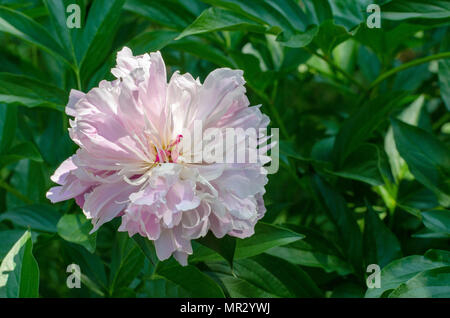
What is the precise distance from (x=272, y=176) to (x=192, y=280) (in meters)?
0.30

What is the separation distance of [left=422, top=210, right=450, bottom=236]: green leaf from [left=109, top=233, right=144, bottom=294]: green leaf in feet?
1.09

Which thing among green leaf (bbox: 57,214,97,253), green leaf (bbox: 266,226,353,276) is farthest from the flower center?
green leaf (bbox: 266,226,353,276)

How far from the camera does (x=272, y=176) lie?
0.89m

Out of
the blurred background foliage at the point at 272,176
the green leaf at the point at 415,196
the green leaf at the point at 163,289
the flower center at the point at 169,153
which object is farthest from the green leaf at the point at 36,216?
the green leaf at the point at 415,196

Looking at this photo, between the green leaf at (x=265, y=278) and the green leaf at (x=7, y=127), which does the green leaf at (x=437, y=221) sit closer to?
the green leaf at (x=265, y=278)

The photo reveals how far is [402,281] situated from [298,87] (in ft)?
1.80

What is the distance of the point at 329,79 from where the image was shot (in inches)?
40.3

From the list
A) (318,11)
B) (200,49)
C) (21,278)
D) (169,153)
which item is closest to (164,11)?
(200,49)

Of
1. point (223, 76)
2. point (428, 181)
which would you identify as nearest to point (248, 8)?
point (223, 76)

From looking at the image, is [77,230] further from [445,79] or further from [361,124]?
[445,79]

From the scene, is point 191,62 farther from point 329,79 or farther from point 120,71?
point 120,71

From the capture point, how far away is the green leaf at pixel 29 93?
65 cm
